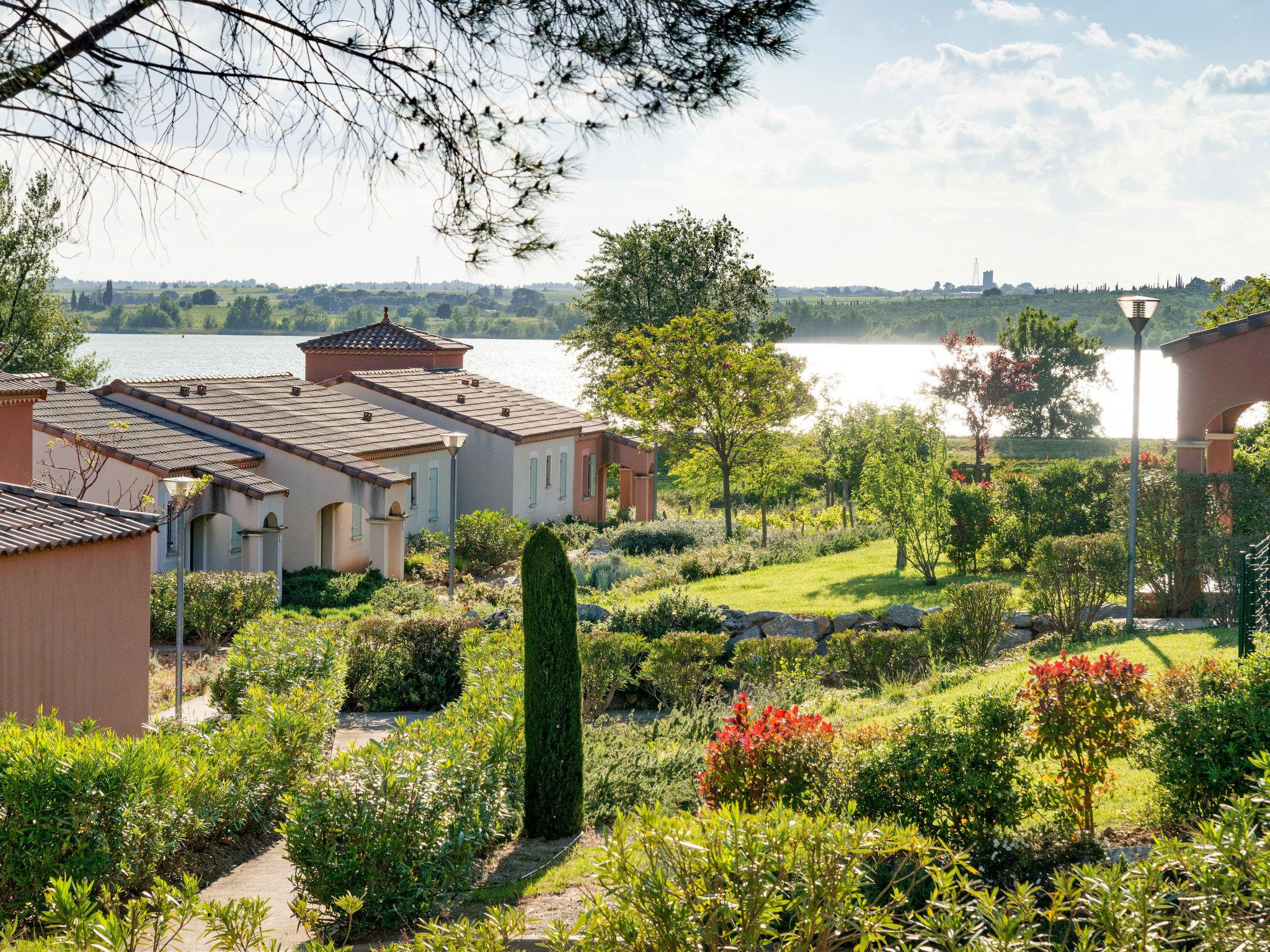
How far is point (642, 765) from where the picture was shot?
10.6m

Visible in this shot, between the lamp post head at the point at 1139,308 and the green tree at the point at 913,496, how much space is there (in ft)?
22.8

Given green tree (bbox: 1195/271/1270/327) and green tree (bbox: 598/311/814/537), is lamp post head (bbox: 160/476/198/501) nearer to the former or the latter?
green tree (bbox: 598/311/814/537)

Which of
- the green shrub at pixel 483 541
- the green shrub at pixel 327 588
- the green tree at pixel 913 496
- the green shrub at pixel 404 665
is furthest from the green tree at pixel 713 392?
the green shrub at pixel 404 665

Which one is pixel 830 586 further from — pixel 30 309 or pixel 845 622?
pixel 30 309

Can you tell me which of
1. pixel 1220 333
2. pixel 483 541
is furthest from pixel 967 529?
pixel 483 541

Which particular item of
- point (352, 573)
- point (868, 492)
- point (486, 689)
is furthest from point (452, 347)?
point (486, 689)

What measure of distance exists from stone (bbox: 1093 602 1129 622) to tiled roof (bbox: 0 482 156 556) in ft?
41.1

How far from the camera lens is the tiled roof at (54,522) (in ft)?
36.3

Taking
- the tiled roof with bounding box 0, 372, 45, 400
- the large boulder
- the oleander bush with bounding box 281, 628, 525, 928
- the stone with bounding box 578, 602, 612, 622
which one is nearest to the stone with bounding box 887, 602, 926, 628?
the large boulder

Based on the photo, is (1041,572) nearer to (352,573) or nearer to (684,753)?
(684,753)

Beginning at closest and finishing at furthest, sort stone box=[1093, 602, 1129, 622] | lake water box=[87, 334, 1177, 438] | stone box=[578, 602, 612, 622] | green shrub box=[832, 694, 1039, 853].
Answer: green shrub box=[832, 694, 1039, 853]
stone box=[1093, 602, 1129, 622]
stone box=[578, 602, 612, 622]
lake water box=[87, 334, 1177, 438]

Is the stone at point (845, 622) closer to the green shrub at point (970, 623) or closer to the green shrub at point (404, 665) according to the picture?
the green shrub at point (970, 623)

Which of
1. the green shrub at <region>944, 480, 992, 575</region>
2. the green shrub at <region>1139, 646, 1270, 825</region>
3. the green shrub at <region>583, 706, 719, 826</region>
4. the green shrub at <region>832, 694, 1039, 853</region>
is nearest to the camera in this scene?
the green shrub at <region>1139, 646, 1270, 825</region>

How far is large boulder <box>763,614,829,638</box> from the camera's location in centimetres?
1672
